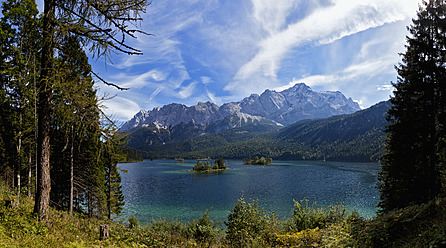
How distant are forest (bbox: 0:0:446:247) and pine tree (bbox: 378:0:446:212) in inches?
2.9

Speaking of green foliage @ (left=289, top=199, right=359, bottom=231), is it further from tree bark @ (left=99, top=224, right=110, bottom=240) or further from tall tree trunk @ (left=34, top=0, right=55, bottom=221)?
tall tree trunk @ (left=34, top=0, right=55, bottom=221)

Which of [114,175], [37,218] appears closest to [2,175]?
[114,175]

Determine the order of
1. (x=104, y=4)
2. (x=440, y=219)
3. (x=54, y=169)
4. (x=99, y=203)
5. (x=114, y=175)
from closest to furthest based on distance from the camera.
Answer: (x=104, y=4) < (x=440, y=219) < (x=54, y=169) < (x=99, y=203) < (x=114, y=175)

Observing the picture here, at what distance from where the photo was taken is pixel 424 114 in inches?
579

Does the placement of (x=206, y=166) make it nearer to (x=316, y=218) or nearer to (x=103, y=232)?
(x=316, y=218)

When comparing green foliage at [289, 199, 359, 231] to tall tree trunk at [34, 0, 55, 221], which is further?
green foliage at [289, 199, 359, 231]

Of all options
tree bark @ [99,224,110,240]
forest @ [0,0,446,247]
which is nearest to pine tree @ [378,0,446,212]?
forest @ [0,0,446,247]

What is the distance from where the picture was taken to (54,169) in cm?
2362

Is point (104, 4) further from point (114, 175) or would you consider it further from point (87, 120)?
point (114, 175)

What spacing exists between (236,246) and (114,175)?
24.2 m

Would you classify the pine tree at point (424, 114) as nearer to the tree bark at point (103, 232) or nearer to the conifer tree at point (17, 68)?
the tree bark at point (103, 232)

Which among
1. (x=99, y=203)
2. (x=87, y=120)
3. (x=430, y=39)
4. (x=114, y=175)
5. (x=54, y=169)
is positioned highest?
(x=430, y=39)

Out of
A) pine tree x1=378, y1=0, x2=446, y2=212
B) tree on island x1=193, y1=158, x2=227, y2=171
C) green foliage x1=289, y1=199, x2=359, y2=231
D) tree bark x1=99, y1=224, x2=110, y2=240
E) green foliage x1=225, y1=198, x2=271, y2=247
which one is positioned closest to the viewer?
tree bark x1=99, y1=224, x2=110, y2=240

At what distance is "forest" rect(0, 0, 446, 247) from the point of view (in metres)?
5.62
